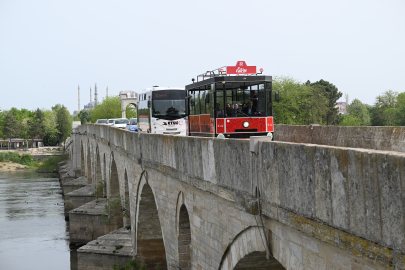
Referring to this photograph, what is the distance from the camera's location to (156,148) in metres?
12.4

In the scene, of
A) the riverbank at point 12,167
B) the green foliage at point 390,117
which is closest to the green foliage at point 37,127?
the riverbank at point 12,167

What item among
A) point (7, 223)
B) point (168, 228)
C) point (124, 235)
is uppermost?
point (168, 228)

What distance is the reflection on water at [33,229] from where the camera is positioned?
26062 mm

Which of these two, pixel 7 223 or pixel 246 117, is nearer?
pixel 246 117

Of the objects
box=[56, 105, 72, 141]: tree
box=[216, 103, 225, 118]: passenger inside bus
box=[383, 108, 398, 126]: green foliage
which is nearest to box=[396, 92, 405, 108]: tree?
box=[383, 108, 398, 126]: green foliage

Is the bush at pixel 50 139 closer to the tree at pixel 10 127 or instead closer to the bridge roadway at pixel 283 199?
the tree at pixel 10 127

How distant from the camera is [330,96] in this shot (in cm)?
6794

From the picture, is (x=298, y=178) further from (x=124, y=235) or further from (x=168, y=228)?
(x=124, y=235)

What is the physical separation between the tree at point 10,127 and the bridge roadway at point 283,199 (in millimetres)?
100177

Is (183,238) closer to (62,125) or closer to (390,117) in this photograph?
(390,117)

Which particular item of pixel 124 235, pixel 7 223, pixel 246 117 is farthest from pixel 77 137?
pixel 246 117

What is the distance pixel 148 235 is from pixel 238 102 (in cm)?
622

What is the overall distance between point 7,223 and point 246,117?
87.6 feet

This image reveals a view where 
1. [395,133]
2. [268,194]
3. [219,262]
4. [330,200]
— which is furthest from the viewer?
[395,133]
